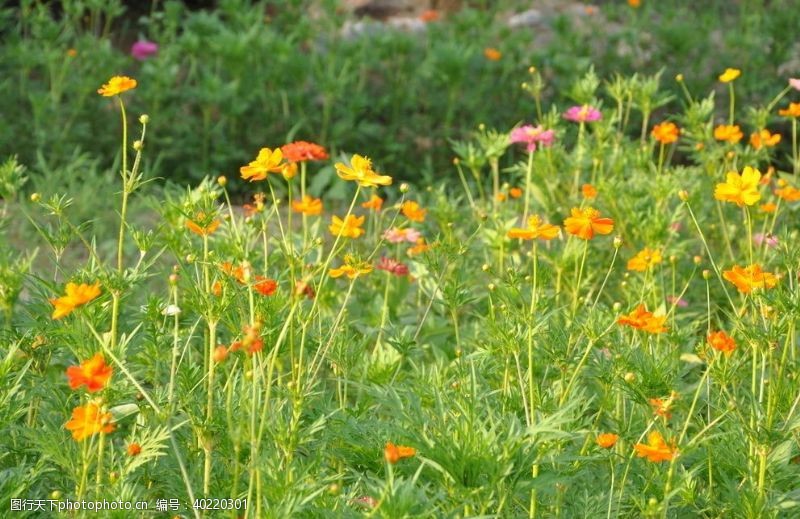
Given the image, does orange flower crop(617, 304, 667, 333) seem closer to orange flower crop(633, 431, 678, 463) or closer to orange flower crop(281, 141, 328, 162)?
orange flower crop(633, 431, 678, 463)

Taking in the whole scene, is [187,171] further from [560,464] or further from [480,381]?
[560,464]

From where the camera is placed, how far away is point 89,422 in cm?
169

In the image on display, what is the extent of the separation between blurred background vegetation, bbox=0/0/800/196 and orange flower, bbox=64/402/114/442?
2901 millimetres

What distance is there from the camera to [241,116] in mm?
5051

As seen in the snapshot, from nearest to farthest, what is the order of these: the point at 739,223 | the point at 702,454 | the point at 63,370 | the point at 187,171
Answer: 1. the point at 702,454
2. the point at 63,370
3. the point at 739,223
4. the point at 187,171

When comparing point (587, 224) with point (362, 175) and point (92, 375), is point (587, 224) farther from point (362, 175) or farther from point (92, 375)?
point (92, 375)

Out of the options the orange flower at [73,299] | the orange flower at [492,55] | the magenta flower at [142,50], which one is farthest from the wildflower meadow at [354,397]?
the magenta flower at [142,50]

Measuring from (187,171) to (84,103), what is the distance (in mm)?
481

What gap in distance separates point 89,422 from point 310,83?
149 inches

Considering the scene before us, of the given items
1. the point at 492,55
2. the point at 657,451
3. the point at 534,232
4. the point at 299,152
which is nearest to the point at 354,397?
the point at 299,152

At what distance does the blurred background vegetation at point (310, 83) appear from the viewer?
489cm

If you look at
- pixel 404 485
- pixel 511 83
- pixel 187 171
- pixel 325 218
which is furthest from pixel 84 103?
pixel 404 485

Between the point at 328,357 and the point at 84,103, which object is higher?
the point at 328,357

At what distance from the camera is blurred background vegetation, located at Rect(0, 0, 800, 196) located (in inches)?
193
